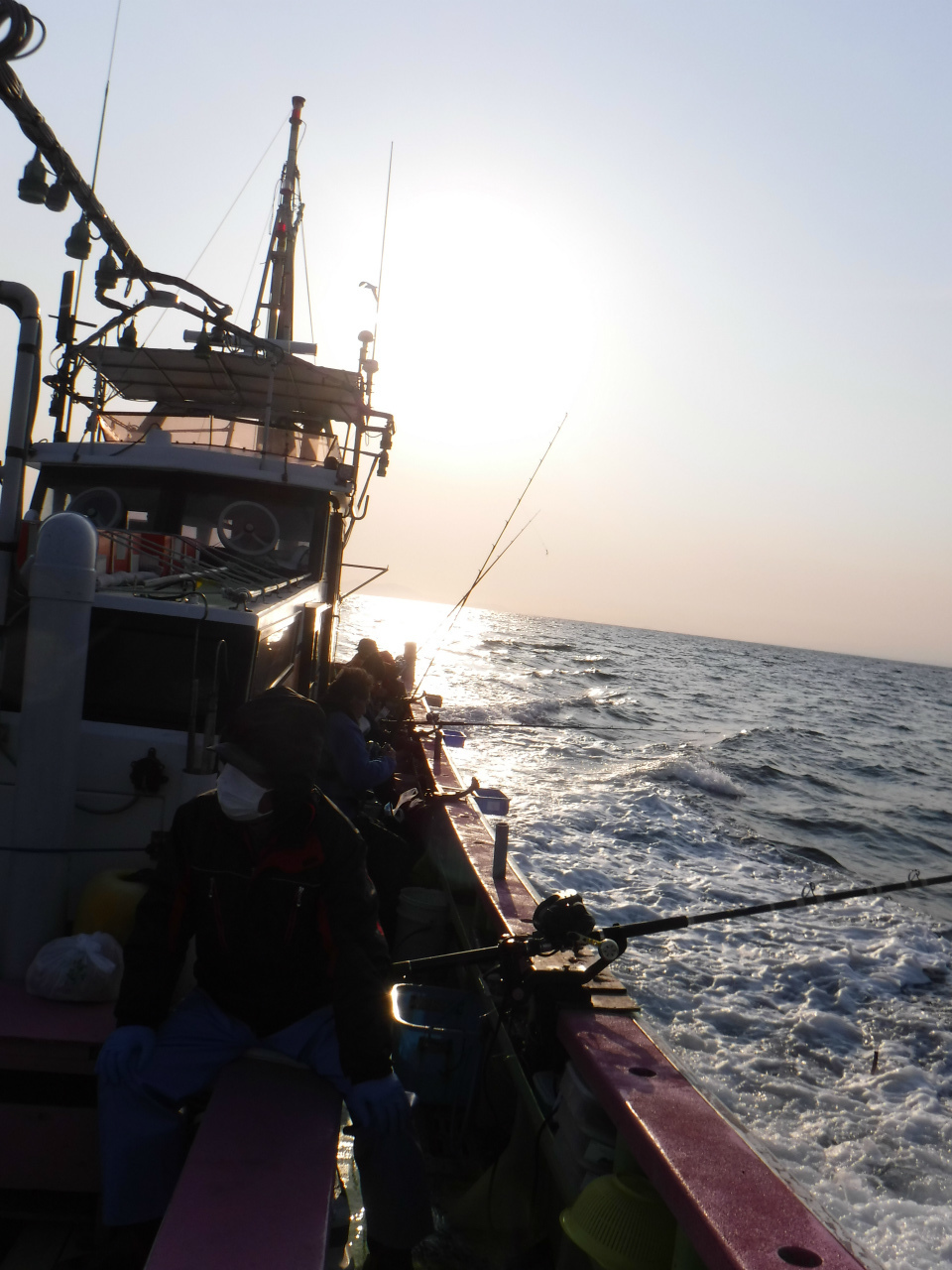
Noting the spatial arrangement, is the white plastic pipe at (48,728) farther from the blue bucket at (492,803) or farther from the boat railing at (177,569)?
the blue bucket at (492,803)

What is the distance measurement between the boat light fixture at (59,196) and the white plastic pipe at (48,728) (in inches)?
106

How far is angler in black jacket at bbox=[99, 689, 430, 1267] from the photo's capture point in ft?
8.64

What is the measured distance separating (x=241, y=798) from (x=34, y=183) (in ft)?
12.8

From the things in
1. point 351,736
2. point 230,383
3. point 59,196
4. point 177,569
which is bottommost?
point 351,736

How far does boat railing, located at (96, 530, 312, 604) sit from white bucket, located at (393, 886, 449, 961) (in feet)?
7.15

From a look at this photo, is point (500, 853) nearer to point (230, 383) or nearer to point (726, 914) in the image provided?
point (726, 914)

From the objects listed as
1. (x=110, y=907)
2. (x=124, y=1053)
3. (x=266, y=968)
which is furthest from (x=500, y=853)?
(x=124, y=1053)

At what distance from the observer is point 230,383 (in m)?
8.30

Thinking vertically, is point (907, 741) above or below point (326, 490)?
below

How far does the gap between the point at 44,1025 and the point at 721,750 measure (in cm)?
2155

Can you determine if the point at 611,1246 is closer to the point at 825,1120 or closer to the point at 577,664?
the point at 825,1120

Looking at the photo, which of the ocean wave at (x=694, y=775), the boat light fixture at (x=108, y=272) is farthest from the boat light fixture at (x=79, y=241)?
the ocean wave at (x=694, y=775)

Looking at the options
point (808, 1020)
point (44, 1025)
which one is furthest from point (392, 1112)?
point (808, 1020)

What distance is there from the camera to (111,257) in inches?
246
